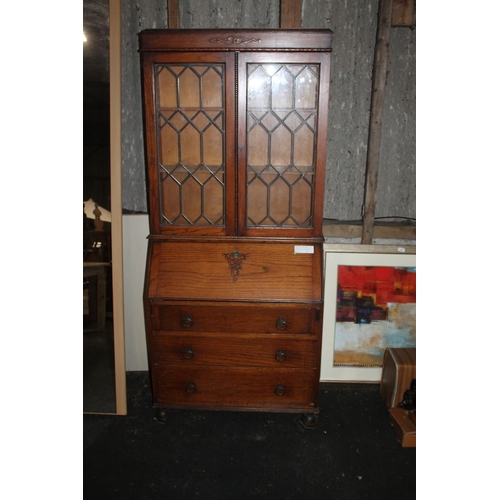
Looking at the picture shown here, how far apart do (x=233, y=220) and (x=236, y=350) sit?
0.77m

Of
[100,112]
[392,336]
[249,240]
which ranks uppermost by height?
[100,112]

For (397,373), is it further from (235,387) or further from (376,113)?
(376,113)

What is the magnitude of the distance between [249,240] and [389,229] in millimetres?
1085

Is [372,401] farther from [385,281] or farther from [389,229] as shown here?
[389,229]

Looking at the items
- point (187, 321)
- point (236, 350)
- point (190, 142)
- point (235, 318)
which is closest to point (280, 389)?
point (236, 350)

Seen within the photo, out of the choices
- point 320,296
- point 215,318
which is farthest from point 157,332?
point 320,296

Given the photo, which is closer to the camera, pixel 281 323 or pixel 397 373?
pixel 281 323

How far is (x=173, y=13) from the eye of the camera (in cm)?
216

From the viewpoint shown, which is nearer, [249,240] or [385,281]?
[249,240]

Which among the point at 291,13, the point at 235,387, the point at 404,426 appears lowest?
the point at 404,426

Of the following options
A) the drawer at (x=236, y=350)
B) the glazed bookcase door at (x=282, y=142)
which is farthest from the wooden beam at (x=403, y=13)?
the drawer at (x=236, y=350)

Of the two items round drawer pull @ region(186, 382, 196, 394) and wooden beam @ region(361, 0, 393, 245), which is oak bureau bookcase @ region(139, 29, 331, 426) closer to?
round drawer pull @ region(186, 382, 196, 394)

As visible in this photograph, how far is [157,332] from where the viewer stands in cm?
199

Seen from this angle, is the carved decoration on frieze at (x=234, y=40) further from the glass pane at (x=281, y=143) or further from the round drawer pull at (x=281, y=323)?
the round drawer pull at (x=281, y=323)
